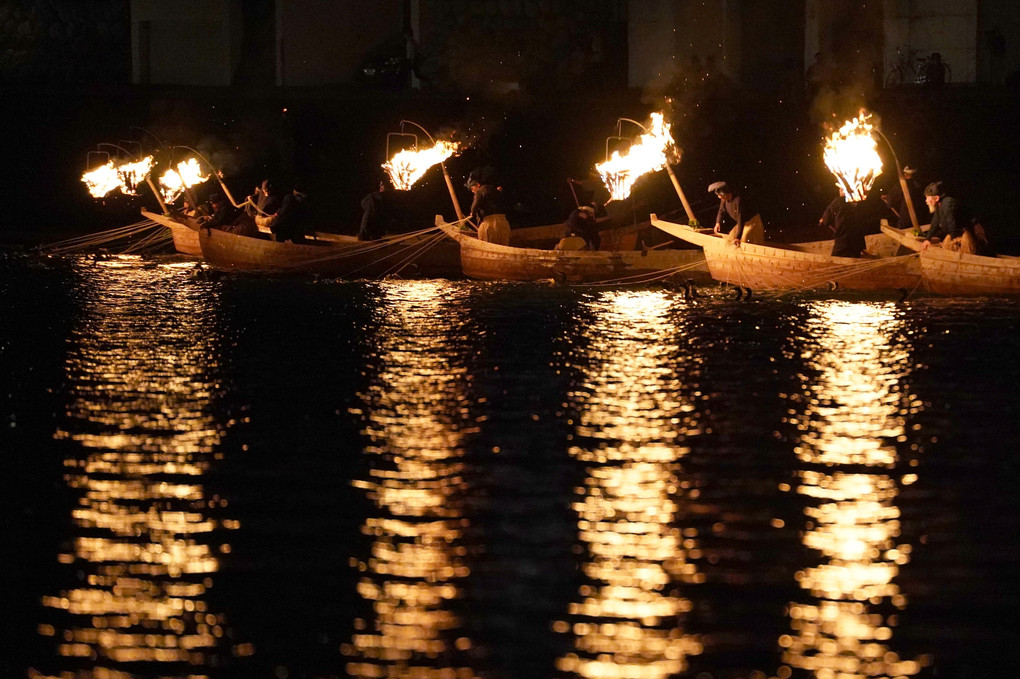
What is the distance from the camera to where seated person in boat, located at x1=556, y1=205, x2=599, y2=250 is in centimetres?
2973

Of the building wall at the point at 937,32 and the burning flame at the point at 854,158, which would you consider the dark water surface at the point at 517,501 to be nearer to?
the burning flame at the point at 854,158

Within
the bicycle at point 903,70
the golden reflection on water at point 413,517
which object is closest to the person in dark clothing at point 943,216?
the golden reflection on water at point 413,517

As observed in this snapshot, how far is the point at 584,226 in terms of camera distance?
1174 inches

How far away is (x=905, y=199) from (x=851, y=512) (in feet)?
50.4

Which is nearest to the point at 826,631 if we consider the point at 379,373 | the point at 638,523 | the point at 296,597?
the point at 638,523

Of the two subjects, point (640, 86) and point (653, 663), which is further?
point (640, 86)

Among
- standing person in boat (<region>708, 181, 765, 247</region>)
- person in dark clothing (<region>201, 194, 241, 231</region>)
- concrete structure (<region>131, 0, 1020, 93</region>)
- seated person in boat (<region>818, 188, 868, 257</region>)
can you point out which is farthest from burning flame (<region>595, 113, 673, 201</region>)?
concrete structure (<region>131, 0, 1020, 93</region>)

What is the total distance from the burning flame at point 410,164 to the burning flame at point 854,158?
26.5ft

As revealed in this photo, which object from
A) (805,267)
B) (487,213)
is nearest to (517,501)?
(805,267)

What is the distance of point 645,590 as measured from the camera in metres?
11.2

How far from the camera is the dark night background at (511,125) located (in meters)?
36.0

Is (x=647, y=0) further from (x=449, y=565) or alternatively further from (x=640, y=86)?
(x=449, y=565)

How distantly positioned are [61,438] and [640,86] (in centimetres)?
2887

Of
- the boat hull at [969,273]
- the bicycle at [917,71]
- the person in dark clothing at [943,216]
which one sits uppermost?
the bicycle at [917,71]
